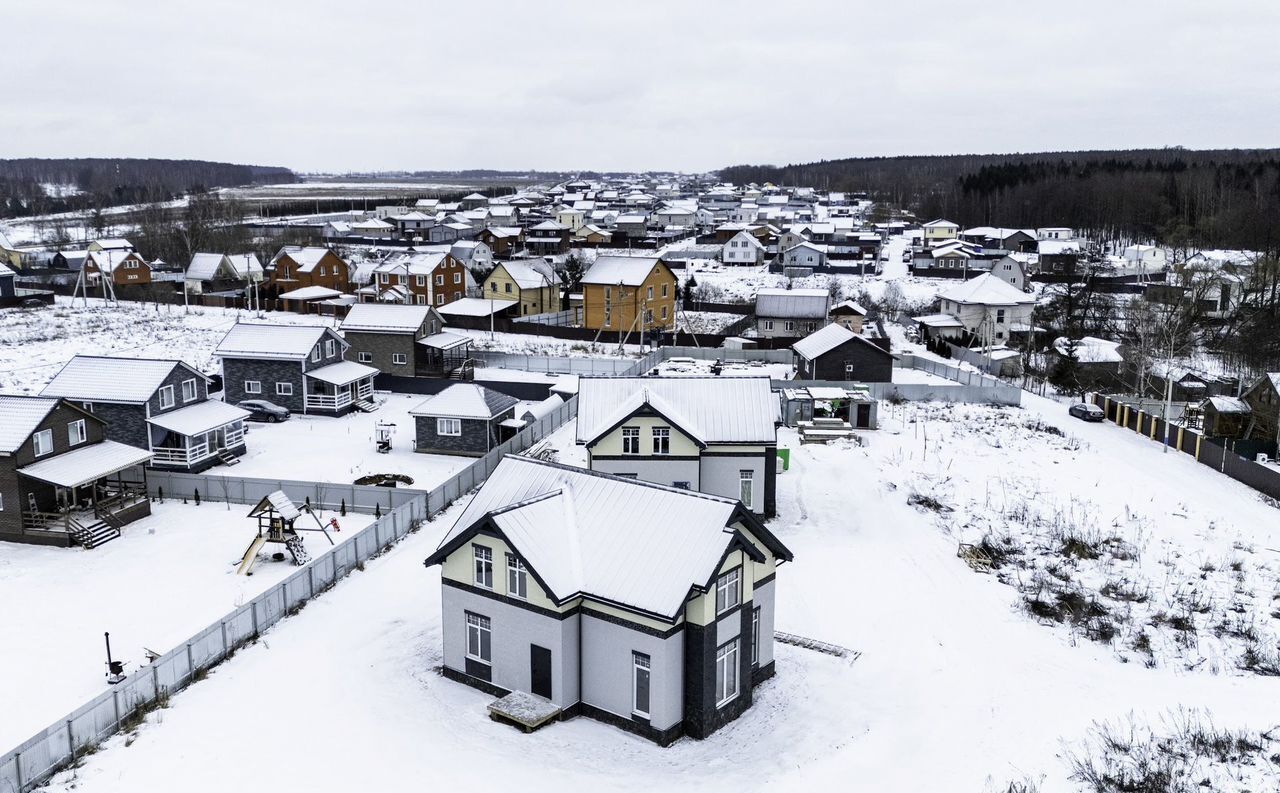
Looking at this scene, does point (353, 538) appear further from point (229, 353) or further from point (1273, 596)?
point (1273, 596)

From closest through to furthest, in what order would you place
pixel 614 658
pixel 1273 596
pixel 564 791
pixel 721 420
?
pixel 564 791 < pixel 614 658 < pixel 1273 596 < pixel 721 420

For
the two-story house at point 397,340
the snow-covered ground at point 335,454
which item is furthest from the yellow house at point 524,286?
the snow-covered ground at point 335,454

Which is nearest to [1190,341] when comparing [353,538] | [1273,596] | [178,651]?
[1273,596]

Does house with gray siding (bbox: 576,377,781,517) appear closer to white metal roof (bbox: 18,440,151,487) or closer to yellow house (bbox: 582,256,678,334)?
white metal roof (bbox: 18,440,151,487)

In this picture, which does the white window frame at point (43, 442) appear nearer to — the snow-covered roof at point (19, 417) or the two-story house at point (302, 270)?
the snow-covered roof at point (19, 417)

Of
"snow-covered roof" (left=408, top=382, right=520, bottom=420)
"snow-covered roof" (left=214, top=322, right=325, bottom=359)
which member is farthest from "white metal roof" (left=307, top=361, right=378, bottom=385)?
"snow-covered roof" (left=408, top=382, right=520, bottom=420)

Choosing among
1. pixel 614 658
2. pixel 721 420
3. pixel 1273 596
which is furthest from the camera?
pixel 721 420
